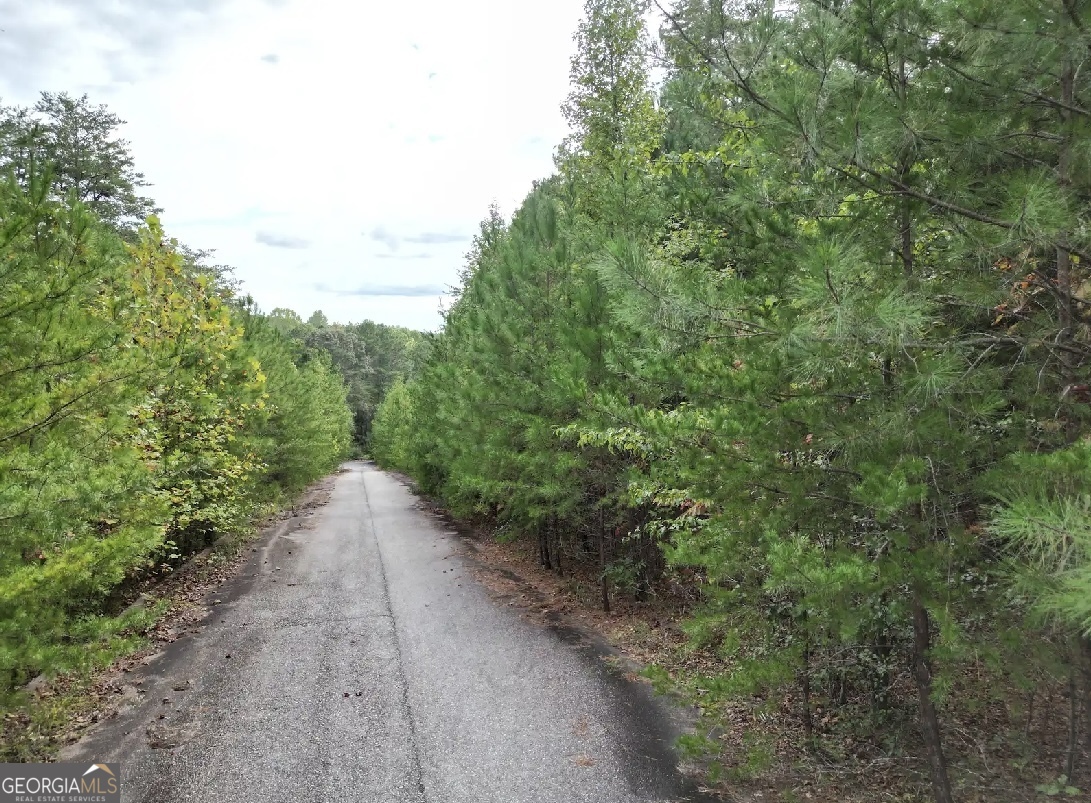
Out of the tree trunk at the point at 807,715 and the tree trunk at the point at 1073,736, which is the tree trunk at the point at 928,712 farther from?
the tree trunk at the point at 807,715

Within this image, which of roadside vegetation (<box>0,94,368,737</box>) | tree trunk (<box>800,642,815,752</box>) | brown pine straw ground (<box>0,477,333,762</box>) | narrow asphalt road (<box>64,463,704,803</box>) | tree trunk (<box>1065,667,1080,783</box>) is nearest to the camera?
roadside vegetation (<box>0,94,368,737</box>)

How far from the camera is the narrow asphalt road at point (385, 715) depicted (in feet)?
15.3

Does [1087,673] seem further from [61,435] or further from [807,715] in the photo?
[61,435]

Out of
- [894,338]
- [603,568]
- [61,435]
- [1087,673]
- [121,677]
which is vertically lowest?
[121,677]

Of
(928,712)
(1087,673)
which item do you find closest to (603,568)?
(928,712)

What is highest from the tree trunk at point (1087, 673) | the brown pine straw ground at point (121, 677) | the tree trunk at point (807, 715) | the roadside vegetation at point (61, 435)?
the roadside vegetation at point (61, 435)

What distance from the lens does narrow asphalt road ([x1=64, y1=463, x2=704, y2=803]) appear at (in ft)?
15.3

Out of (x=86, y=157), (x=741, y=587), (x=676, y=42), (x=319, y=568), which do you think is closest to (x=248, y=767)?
(x=741, y=587)

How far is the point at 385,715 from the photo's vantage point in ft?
18.9

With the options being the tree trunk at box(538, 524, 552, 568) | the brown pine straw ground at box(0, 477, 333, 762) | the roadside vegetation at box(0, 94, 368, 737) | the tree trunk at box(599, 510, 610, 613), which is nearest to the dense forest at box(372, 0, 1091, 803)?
the roadside vegetation at box(0, 94, 368, 737)

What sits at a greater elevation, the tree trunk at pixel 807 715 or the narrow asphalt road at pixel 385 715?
the tree trunk at pixel 807 715

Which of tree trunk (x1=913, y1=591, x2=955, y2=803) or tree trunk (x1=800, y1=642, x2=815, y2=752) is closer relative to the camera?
tree trunk (x1=913, y1=591, x2=955, y2=803)

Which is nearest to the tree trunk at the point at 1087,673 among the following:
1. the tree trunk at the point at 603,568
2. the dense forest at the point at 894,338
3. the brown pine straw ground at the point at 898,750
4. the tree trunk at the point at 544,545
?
the dense forest at the point at 894,338

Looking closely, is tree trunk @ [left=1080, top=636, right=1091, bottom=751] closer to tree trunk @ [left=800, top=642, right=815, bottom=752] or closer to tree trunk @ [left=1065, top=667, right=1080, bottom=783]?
tree trunk @ [left=1065, top=667, right=1080, bottom=783]
